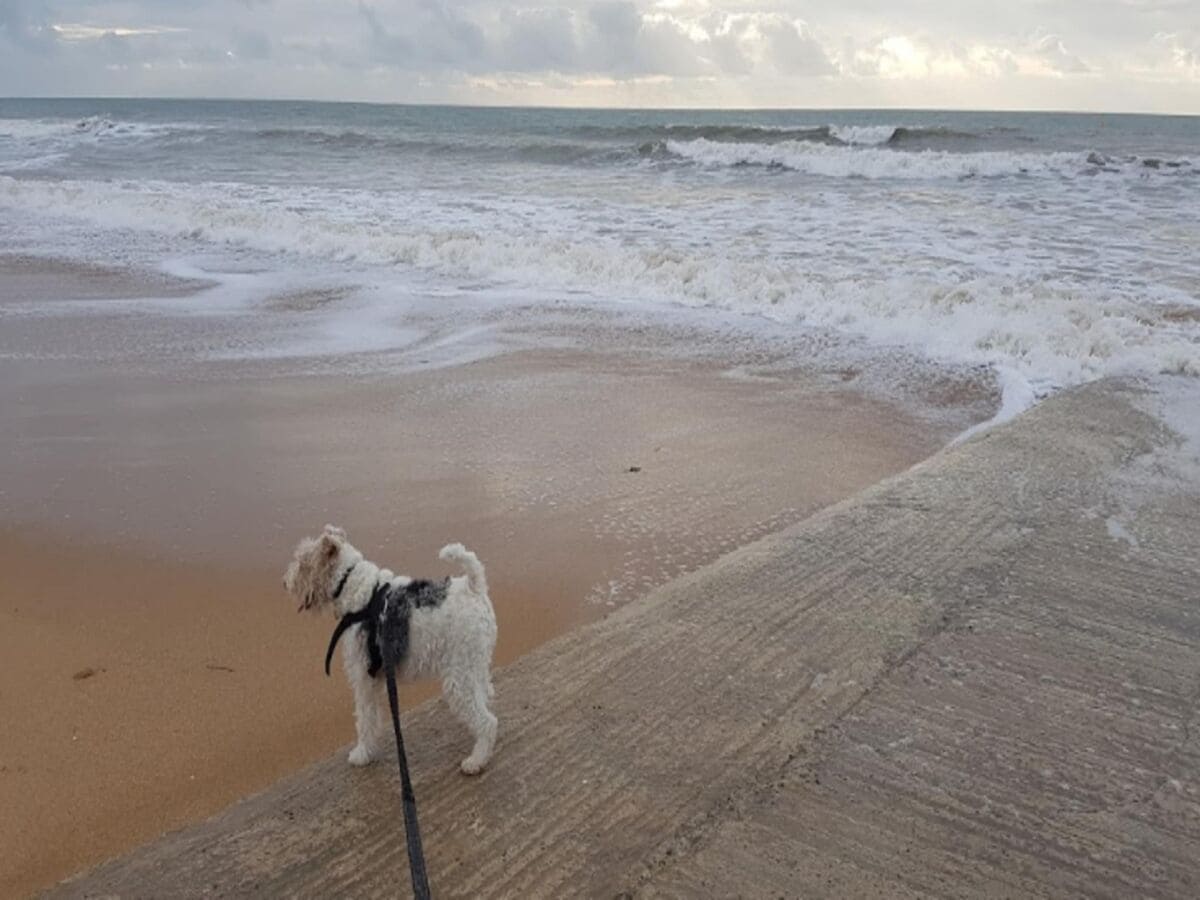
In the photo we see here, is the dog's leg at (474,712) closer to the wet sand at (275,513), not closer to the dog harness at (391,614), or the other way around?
the dog harness at (391,614)

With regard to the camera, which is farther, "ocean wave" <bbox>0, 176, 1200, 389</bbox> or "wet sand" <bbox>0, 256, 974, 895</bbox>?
"ocean wave" <bbox>0, 176, 1200, 389</bbox>

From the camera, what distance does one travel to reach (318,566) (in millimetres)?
3055

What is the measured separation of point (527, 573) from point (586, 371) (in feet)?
12.0

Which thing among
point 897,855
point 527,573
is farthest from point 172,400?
point 897,855

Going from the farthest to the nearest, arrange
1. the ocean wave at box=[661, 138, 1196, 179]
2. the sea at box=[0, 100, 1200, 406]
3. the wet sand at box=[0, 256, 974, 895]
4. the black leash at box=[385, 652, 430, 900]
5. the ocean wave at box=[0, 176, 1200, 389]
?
1. the ocean wave at box=[661, 138, 1196, 179]
2. the sea at box=[0, 100, 1200, 406]
3. the ocean wave at box=[0, 176, 1200, 389]
4. the wet sand at box=[0, 256, 974, 895]
5. the black leash at box=[385, 652, 430, 900]

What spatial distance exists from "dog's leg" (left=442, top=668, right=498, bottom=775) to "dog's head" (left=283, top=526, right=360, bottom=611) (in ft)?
1.65

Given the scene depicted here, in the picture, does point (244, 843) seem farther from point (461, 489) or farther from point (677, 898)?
point (461, 489)

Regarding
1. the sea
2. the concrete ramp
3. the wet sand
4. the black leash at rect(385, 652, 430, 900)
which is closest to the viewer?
the black leash at rect(385, 652, 430, 900)

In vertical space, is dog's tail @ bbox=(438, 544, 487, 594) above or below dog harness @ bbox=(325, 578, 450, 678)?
above

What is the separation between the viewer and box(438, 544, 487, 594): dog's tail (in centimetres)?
304

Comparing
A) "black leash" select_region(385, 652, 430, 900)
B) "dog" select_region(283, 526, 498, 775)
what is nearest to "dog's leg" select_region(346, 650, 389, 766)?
"dog" select_region(283, 526, 498, 775)

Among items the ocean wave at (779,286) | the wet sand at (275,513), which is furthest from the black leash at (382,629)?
the ocean wave at (779,286)

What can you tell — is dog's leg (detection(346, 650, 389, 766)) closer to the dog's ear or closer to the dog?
the dog

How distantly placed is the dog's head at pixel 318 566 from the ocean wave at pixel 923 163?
27028 millimetres
